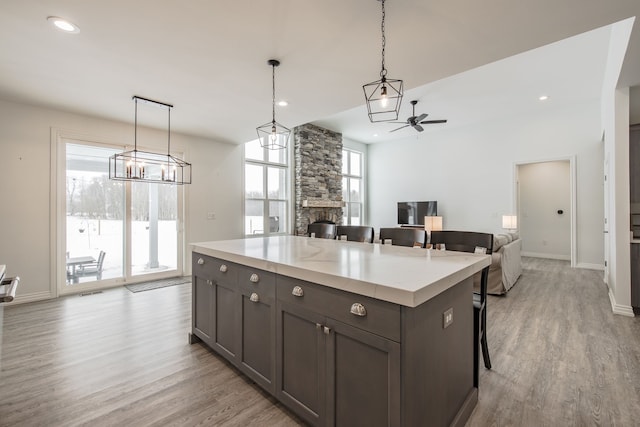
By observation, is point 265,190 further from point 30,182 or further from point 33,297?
point 33,297

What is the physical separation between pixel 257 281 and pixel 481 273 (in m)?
1.47

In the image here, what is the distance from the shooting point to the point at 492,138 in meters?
7.00

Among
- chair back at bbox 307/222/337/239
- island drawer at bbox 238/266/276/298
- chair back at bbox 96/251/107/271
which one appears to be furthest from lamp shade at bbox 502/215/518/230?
chair back at bbox 96/251/107/271

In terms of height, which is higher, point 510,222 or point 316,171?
point 316,171

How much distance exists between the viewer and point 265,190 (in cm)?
671

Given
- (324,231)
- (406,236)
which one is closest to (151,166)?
(324,231)

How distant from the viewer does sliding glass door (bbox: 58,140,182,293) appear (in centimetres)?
431

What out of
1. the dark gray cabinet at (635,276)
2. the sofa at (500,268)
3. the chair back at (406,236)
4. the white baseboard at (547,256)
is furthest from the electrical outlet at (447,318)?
the white baseboard at (547,256)

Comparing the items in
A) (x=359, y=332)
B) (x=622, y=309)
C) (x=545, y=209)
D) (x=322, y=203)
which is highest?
(x=322, y=203)

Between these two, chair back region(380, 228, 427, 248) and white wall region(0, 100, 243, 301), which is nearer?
chair back region(380, 228, 427, 248)

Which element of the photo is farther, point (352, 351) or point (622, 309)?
point (622, 309)

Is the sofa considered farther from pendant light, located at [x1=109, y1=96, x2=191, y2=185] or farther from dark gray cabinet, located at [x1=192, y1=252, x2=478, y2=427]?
pendant light, located at [x1=109, y1=96, x2=191, y2=185]

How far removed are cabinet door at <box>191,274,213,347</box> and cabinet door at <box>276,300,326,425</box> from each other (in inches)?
36.1

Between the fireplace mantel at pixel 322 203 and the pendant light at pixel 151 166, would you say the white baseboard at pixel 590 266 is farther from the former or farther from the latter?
the pendant light at pixel 151 166
